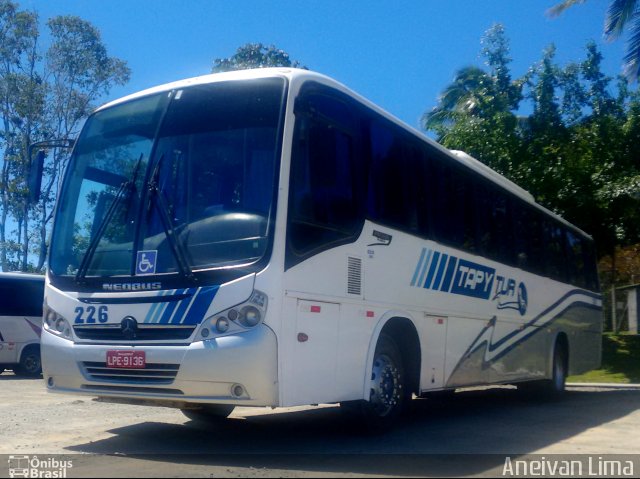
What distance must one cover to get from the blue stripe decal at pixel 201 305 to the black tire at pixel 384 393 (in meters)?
2.17

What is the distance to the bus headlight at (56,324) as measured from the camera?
316 inches

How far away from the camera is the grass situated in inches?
853

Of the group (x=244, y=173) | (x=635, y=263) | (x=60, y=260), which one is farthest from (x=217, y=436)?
(x=635, y=263)

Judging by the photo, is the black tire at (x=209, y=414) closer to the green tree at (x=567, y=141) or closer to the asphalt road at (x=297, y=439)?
the asphalt road at (x=297, y=439)

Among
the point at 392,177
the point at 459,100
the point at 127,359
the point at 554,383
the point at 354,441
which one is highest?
the point at 459,100

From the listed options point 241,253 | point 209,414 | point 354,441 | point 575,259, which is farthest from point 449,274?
point 575,259

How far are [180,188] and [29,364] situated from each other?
16.9 metres

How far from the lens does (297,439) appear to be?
346 inches

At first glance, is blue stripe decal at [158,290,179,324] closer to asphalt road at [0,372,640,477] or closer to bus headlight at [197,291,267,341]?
bus headlight at [197,291,267,341]

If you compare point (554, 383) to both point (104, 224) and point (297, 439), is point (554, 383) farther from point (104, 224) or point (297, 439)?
point (104, 224)

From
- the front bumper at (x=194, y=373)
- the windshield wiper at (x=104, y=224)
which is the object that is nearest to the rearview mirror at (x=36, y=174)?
the windshield wiper at (x=104, y=224)

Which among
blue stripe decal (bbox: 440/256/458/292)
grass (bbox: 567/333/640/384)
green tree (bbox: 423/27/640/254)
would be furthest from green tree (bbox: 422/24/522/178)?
blue stripe decal (bbox: 440/256/458/292)

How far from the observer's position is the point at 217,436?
29.4ft

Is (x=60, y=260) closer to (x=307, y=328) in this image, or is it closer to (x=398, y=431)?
(x=307, y=328)
